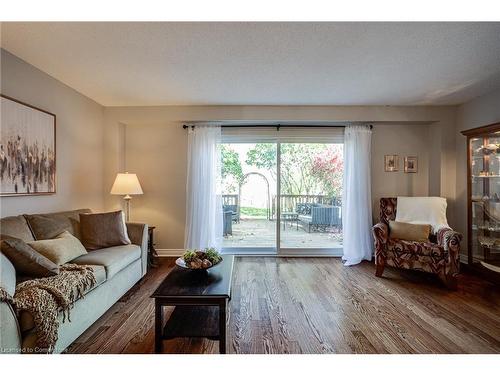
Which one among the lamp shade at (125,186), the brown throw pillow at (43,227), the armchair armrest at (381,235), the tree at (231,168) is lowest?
the armchair armrest at (381,235)

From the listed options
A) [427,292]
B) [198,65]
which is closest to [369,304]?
[427,292]

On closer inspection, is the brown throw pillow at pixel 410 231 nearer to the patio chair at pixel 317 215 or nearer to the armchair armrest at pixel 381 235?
the armchair armrest at pixel 381 235

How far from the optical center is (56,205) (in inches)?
118

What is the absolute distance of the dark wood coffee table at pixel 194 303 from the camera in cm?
169

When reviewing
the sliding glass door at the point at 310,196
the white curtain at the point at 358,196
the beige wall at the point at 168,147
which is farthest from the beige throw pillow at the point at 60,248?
the white curtain at the point at 358,196

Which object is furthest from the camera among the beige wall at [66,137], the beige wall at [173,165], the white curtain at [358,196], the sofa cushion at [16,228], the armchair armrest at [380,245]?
the beige wall at [173,165]

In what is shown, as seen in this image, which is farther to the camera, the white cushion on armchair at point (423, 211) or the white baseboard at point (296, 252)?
the white baseboard at point (296, 252)

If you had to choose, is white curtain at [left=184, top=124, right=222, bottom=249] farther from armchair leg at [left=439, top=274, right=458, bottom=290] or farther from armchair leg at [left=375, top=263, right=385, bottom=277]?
armchair leg at [left=439, top=274, right=458, bottom=290]

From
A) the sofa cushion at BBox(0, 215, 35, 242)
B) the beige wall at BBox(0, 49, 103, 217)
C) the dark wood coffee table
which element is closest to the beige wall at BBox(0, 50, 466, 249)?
the beige wall at BBox(0, 49, 103, 217)

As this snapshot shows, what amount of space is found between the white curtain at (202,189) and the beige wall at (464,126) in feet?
12.0

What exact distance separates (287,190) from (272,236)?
831mm

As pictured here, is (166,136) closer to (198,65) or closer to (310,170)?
(198,65)

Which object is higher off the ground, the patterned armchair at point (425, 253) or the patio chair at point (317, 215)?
the patio chair at point (317, 215)

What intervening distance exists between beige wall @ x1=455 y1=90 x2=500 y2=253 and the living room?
27mm
